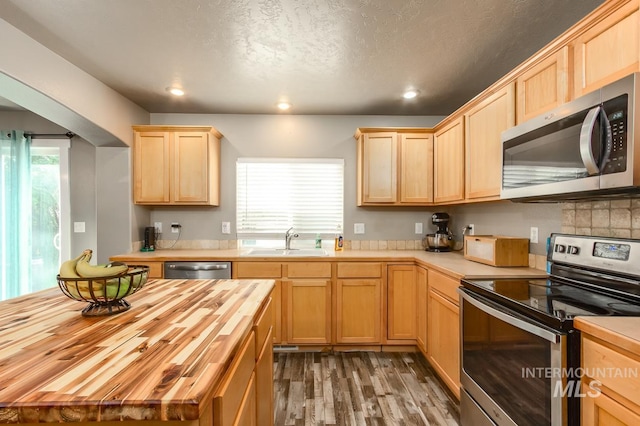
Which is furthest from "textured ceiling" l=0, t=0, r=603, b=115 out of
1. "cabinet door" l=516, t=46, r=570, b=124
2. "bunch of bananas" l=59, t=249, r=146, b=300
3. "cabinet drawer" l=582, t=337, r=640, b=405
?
"cabinet drawer" l=582, t=337, r=640, b=405

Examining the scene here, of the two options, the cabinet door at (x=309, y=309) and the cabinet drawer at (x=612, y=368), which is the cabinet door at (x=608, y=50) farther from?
the cabinet door at (x=309, y=309)

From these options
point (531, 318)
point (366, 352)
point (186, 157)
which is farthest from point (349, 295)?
point (186, 157)

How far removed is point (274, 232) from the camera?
352cm

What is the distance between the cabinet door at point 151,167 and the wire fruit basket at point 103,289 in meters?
2.32

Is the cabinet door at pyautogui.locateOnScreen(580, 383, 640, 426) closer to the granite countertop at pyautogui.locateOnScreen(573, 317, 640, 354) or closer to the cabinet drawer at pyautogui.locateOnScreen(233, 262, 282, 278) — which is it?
the granite countertop at pyautogui.locateOnScreen(573, 317, 640, 354)

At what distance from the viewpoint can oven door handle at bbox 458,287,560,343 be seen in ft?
3.78

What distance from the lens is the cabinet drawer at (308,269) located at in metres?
2.87

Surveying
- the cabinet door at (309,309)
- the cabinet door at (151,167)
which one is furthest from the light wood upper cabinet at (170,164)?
the cabinet door at (309,309)

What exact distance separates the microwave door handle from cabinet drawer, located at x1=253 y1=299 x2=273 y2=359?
153cm

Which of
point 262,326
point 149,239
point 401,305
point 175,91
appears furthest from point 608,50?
point 149,239

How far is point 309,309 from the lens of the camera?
113 inches

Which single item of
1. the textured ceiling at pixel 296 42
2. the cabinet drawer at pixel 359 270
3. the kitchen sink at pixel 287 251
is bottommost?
the cabinet drawer at pixel 359 270

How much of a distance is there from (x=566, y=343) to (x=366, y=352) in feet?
6.72

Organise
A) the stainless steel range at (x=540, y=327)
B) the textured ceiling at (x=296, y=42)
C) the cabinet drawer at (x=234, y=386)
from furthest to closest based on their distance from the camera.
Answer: the textured ceiling at (x=296, y=42)
the stainless steel range at (x=540, y=327)
the cabinet drawer at (x=234, y=386)
